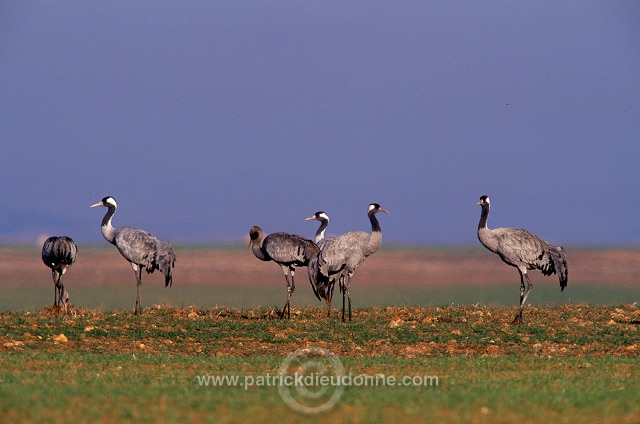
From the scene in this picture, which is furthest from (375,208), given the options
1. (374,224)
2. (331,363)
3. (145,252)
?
(331,363)

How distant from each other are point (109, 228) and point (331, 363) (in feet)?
50.4

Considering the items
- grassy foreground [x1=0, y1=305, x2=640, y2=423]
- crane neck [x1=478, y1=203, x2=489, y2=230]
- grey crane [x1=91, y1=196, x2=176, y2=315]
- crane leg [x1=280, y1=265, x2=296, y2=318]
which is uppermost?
crane neck [x1=478, y1=203, x2=489, y2=230]

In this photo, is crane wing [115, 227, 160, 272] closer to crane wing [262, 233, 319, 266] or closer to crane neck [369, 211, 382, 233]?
crane wing [262, 233, 319, 266]

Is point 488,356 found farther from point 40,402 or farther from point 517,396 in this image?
point 40,402

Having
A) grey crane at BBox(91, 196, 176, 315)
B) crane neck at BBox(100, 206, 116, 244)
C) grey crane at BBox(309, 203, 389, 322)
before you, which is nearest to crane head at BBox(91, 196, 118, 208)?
crane neck at BBox(100, 206, 116, 244)

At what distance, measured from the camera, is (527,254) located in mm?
28438

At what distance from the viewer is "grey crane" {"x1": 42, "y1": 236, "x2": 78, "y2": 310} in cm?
3086

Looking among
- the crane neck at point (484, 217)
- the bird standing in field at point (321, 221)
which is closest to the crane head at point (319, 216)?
the bird standing in field at point (321, 221)

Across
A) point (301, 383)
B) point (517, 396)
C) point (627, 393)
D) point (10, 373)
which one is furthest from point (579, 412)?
point (10, 373)

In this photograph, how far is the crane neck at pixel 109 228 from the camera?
3184 cm

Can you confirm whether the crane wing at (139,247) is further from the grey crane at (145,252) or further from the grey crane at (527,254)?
the grey crane at (527,254)

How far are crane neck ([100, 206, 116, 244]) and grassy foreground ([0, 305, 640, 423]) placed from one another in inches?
134

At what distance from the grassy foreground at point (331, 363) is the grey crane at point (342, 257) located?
1.12 metres

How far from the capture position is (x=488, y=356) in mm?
21406
